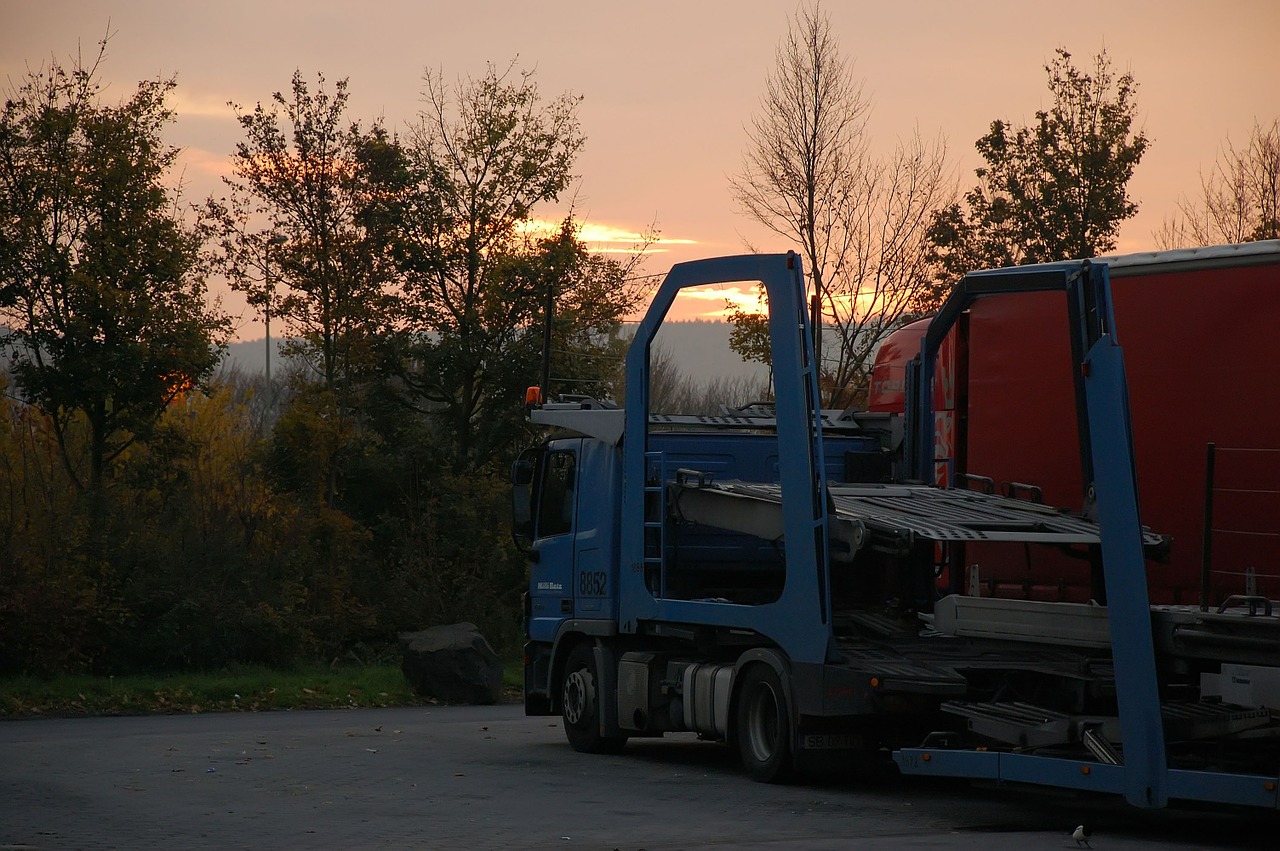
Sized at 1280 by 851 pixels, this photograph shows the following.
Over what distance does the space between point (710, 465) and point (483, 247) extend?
64.4 ft

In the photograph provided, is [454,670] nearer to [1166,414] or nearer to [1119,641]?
[1166,414]

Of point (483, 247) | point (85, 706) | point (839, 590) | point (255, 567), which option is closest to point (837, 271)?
point (483, 247)

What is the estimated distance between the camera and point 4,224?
25.3 metres

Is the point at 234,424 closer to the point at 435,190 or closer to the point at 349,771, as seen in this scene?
the point at 435,190

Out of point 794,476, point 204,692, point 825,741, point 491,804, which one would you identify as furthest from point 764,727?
point 204,692

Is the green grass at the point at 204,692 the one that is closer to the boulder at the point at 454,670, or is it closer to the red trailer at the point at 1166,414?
the boulder at the point at 454,670

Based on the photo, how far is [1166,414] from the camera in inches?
435

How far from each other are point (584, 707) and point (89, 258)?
15414 mm

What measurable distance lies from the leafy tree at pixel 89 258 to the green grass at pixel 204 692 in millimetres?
5087

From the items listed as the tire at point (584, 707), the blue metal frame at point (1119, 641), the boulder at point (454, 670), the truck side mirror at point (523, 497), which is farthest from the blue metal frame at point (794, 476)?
the boulder at point (454, 670)

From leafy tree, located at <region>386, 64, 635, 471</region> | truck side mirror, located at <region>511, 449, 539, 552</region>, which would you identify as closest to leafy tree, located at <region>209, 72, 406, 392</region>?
leafy tree, located at <region>386, 64, 635, 471</region>

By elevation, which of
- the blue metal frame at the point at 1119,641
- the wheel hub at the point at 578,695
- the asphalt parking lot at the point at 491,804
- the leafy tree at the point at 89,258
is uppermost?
the leafy tree at the point at 89,258

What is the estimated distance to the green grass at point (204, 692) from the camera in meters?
20.3

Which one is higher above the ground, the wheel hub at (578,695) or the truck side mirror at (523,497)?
the truck side mirror at (523,497)
